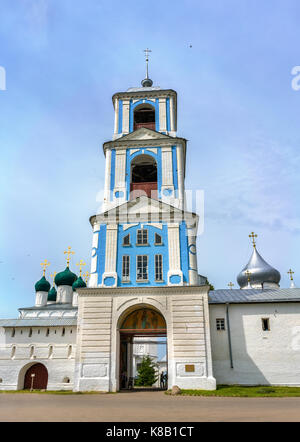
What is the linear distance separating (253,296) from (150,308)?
6.81 metres

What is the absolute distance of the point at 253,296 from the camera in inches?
880

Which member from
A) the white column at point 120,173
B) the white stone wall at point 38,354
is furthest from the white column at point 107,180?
the white stone wall at point 38,354

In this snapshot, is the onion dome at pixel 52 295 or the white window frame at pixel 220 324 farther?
the onion dome at pixel 52 295

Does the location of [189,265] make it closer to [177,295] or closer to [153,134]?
[177,295]

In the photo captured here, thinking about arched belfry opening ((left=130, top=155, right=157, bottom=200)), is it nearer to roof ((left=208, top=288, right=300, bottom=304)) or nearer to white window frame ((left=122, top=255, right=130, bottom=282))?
white window frame ((left=122, top=255, right=130, bottom=282))

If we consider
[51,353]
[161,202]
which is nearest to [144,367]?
[51,353]

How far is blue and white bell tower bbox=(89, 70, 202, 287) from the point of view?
20.3 meters

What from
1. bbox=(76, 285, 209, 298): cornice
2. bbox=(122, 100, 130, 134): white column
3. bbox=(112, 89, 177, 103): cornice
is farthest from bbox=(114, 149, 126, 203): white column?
bbox=(76, 285, 209, 298): cornice

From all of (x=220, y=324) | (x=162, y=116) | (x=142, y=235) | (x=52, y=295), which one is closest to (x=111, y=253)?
(x=142, y=235)

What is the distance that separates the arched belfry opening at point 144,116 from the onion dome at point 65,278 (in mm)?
17788

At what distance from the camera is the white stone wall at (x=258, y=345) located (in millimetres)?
19812

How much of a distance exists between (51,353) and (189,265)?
12.7 m

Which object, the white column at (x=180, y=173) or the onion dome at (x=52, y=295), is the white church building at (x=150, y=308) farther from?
the onion dome at (x=52, y=295)
